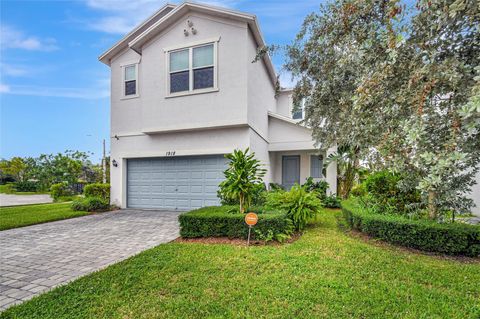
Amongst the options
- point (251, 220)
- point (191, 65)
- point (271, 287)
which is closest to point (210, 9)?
point (191, 65)

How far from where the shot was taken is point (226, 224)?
6.16m

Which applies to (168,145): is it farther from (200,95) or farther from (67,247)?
(67,247)

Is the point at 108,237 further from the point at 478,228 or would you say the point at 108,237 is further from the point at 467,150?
the point at 478,228

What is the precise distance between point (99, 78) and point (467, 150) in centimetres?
1514

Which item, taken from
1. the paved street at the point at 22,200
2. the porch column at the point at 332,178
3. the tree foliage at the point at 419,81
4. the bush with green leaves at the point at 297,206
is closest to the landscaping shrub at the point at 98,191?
the paved street at the point at 22,200

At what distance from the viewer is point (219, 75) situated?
9680mm

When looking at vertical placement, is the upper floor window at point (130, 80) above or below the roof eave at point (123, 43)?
below

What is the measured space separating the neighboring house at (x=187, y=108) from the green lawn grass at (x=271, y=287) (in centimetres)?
497

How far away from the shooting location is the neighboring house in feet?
31.4

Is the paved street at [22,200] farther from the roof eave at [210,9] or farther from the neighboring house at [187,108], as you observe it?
the roof eave at [210,9]

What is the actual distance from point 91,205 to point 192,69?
765 cm

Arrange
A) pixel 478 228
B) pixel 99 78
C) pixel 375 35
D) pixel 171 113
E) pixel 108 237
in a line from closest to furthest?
pixel 375 35, pixel 478 228, pixel 108 237, pixel 171 113, pixel 99 78

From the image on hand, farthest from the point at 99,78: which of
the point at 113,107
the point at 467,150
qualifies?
the point at 467,150

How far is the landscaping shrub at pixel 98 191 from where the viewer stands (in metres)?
12.2
